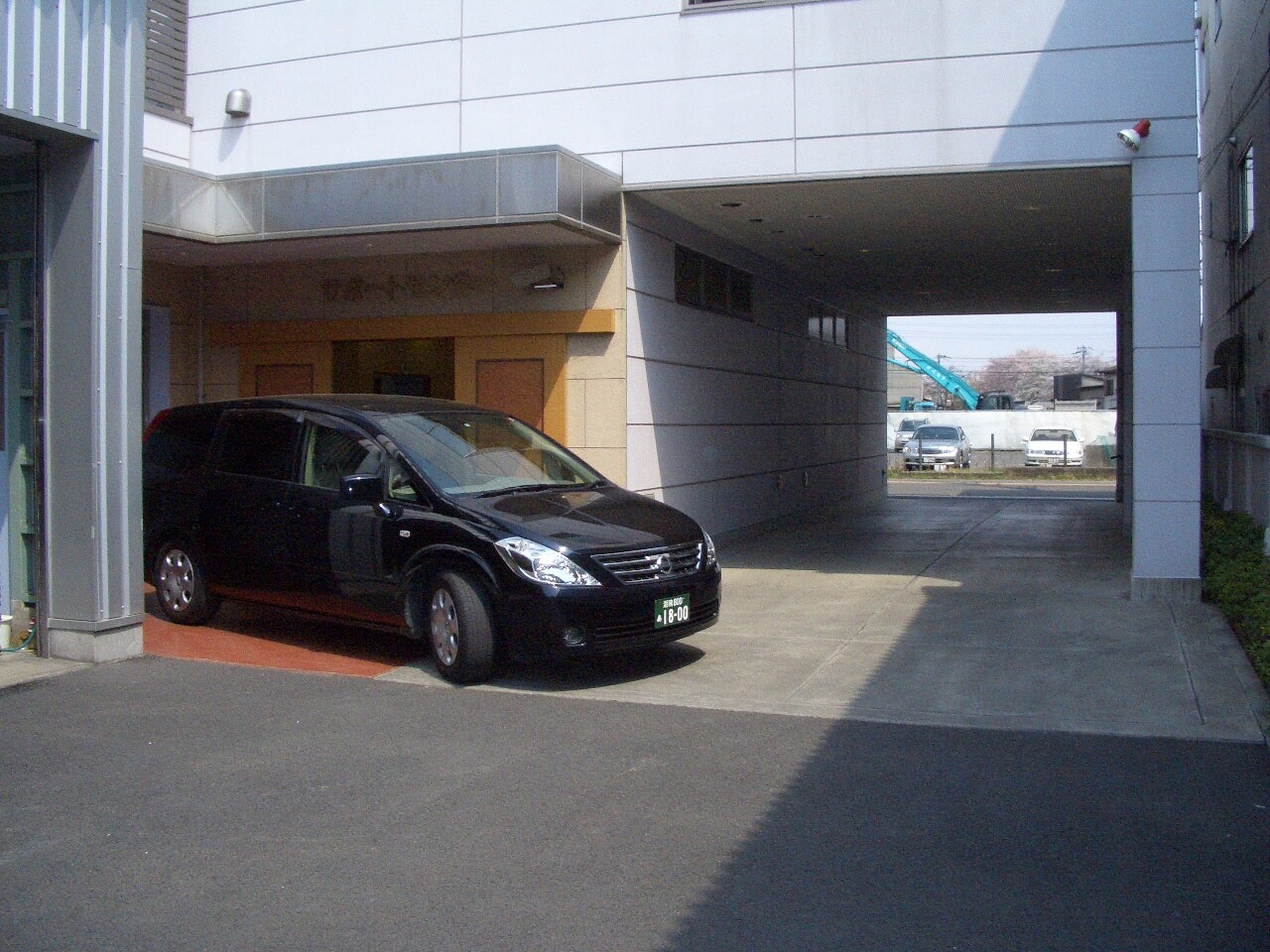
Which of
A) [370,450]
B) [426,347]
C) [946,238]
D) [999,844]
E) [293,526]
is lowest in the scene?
[999,844]

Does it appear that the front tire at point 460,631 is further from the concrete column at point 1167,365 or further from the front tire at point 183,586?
the concrete column at point 1167,365

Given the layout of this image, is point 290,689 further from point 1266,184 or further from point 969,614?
point 1266,184

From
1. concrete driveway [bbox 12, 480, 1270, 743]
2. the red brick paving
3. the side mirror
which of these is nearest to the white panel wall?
concrete driveway [bbox 12, 480, 1270, 743]

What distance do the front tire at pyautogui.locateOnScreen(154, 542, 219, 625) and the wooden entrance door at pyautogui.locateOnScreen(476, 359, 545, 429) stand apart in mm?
3712

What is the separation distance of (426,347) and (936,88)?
628cm

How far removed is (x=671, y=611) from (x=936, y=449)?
30.8 m

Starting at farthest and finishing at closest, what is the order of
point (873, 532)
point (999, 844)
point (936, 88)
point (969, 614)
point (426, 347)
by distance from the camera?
point (873, 532) → point (426, 347) → point (936, 88) → point (969, 614) → point (999, 844)

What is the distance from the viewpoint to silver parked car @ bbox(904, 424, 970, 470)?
37156 mm

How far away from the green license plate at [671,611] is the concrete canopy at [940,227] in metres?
5.19

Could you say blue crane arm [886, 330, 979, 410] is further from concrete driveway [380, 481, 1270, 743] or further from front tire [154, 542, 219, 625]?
front tire [154, 542, 219, 625]

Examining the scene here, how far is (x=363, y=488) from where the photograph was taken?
325 inches

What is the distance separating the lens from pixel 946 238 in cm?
1505

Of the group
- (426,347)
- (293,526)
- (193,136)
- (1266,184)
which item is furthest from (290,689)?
(1266,184)

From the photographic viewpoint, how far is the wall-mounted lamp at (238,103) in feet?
43.9
